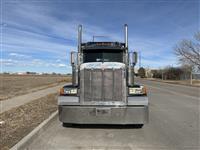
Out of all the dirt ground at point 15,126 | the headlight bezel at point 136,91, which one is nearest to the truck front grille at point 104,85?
the headlight bezel at point 136,91

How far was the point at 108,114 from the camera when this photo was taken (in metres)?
8.06

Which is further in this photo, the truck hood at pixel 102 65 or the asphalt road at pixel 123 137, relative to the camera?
the truck hood at pixel 102 65

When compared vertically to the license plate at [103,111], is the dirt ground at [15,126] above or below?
below

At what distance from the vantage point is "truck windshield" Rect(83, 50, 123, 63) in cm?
942

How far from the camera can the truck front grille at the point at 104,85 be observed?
830cm

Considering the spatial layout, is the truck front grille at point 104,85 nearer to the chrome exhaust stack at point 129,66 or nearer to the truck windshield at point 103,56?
the chrome exhaust stack at point 129,66

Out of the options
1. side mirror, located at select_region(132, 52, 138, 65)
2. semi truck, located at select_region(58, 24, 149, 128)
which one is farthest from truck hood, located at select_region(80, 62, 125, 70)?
side mirror, located at select_region(132, 52, 138, 65)

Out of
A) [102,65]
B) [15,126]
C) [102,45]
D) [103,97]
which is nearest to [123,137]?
[103,97]

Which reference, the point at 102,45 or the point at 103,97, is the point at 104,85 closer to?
the point at 103,97

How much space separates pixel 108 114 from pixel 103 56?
222cm

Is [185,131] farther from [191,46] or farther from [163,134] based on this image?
[191,46]

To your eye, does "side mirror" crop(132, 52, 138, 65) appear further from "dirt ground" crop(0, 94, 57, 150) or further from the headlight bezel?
"dirt ground" crop(0, 94, 57, 150)

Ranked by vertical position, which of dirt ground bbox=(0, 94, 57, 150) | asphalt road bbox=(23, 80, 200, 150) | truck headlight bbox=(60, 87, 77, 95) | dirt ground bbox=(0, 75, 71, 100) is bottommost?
asphalt road bbox=(23, 80, 200, 150)

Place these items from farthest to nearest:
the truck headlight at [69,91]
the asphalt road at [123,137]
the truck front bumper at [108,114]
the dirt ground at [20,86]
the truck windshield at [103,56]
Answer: the dirt ground at [20,86] < the truck windshield at [103,56] < the truck headlight at [69,91] < the truck front bumper at [108,114] < the asphalt road at [123,137]
